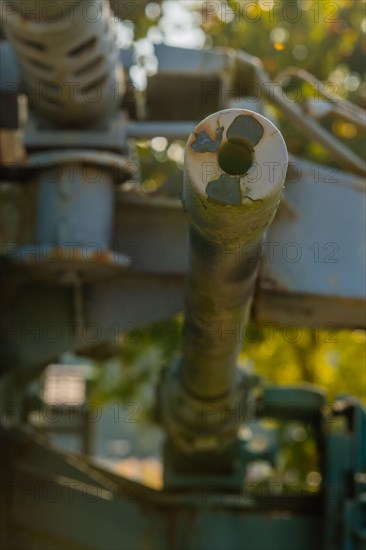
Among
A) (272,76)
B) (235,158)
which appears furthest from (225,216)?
(272,76)

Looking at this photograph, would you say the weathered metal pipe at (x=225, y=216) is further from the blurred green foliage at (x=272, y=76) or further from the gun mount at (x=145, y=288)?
the blurred green foliage at (x=272, y=76)

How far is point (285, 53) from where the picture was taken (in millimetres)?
10250

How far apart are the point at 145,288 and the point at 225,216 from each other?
2.77m

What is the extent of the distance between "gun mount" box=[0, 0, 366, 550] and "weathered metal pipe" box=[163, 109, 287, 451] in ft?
0.16

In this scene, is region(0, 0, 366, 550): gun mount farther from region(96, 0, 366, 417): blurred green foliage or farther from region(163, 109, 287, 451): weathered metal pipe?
region(96, 0, 366, 417): blurred green foliage

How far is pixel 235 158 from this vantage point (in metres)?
2.78

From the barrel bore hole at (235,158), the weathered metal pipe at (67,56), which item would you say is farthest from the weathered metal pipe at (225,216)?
the weathered metal pipe at (67,56)

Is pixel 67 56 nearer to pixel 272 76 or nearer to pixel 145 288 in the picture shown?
pixel 145 288

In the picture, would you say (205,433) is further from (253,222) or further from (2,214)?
(253,222)

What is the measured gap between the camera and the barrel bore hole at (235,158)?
9.00 ft

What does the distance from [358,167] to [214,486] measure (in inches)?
70.3

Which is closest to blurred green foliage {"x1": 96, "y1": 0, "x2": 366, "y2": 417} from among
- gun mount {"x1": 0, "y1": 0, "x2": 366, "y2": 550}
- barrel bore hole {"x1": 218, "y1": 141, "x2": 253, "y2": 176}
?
gun mount {"x1": 0, "y1": 0, "x2": 366, "y2": 550}

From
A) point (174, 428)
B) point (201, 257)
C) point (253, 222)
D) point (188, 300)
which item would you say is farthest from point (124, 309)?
point (253, 222)

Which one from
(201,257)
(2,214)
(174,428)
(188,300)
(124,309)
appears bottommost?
(174,428)
